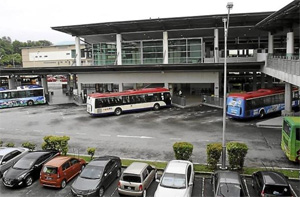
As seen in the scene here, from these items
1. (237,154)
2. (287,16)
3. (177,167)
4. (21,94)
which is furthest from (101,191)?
(21,94)

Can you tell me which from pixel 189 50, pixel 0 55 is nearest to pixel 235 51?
pixel 189 50

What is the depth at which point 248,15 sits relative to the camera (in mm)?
35250

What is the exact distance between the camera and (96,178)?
522 inches

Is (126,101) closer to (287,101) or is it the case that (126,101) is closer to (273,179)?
(287,101)

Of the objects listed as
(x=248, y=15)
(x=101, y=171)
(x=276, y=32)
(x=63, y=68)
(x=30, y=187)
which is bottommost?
(x=30, y=187)

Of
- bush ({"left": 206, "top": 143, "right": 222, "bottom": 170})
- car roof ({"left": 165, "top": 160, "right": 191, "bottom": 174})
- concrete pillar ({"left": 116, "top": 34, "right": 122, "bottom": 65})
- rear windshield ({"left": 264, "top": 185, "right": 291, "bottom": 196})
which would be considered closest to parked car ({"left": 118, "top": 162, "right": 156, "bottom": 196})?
car roof ({"left": 165, "top": 160, "right": 191, "bottom": 174})

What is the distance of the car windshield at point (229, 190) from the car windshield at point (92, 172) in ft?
18.9

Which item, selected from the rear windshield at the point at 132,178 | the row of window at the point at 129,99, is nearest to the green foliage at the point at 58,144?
the rear windshield at the point at 132,178

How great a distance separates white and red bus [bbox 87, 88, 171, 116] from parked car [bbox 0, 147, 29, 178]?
1340 centimetres

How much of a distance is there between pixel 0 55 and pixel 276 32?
328 ft

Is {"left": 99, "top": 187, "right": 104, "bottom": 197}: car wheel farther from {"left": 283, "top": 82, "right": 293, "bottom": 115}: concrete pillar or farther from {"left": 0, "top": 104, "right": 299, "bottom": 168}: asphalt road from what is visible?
{"left": 283, "top": 82, "right": 293, "bottom": 115}: concrete pillar

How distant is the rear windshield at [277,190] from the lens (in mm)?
11427

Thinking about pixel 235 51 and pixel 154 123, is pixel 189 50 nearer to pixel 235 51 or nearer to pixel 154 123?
pixel 235 51

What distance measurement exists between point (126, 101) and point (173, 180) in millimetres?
20863
